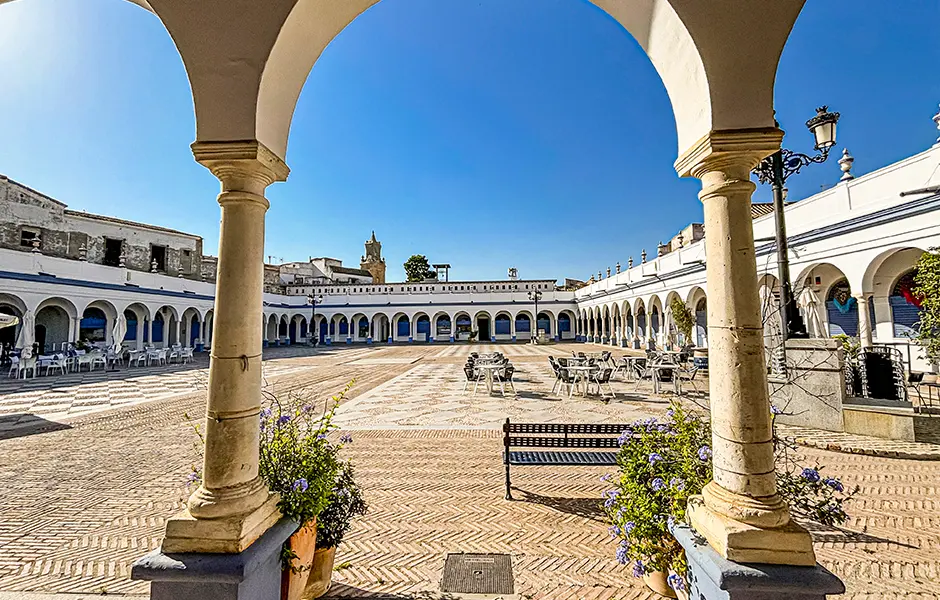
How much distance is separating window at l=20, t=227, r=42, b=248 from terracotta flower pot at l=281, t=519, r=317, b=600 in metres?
29.4

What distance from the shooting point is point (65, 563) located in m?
3.33

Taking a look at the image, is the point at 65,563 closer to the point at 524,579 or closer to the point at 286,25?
the point at 524,579

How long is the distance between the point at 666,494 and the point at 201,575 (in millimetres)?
2586

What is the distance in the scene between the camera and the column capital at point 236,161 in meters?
2.38

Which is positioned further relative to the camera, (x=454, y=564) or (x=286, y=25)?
(x=454, y=564)

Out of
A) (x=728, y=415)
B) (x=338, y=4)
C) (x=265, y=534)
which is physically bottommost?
(x=265, y=534)

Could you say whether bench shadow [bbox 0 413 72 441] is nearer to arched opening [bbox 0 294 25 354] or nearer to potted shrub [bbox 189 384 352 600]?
potted shrub [bbox 189 384 352 600]

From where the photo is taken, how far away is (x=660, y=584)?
8.73ft

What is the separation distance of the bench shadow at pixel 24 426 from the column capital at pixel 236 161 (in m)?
8.84

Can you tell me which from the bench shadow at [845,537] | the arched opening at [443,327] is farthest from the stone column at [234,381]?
the arched opening at [443,327]

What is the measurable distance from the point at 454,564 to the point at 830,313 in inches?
718

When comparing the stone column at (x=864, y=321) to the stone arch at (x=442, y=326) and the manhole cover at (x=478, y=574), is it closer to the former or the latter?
the manhole cover at (x=478, y=574)

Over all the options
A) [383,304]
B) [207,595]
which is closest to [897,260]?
[207,595]

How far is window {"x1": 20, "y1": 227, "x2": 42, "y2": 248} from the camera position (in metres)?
21.6
